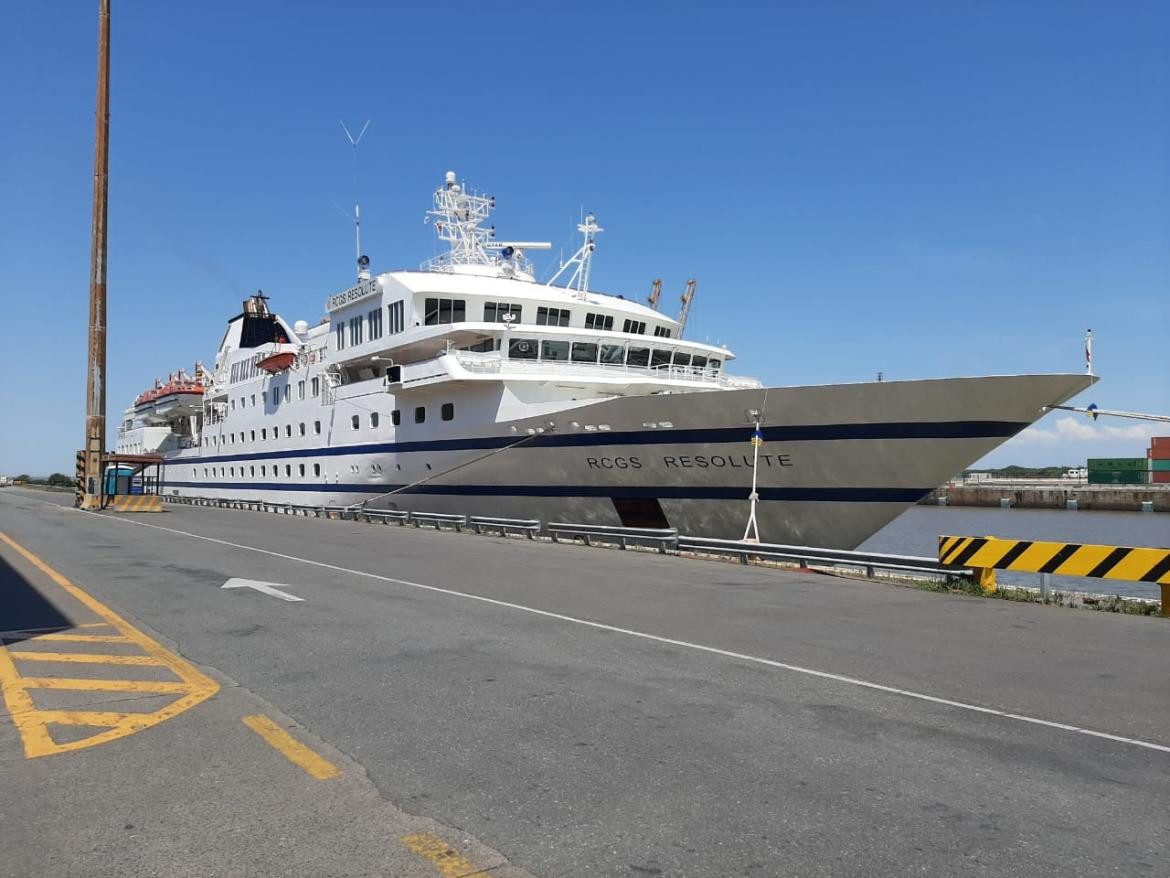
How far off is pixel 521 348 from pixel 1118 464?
71855 mm

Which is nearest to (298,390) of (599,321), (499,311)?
(499,311)

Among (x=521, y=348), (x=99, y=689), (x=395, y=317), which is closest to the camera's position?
(x=99, y=689)

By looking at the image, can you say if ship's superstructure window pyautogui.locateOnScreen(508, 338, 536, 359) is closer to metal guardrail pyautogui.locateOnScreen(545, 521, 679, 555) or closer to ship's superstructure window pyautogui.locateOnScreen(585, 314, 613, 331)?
ship's superstructure window pyautogui.locateOnScreen(585, 314, 613, 331)

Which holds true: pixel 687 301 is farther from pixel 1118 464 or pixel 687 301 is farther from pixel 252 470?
pixel 1118 464

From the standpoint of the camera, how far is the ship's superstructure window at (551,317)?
25375mm

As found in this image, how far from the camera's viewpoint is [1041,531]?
40406mm

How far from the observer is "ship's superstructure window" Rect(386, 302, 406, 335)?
26348 mm

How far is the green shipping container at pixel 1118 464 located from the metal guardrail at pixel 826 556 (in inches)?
2834

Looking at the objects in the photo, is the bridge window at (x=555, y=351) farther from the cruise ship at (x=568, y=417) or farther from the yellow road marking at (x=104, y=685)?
the yellow road marking at (x=104, y=685)

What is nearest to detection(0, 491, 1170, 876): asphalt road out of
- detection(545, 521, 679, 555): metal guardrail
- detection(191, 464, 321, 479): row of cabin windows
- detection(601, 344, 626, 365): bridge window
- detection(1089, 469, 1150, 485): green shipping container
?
detection(545, 521, 679, 555): metal guardrail

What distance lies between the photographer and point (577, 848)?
3.54 meters

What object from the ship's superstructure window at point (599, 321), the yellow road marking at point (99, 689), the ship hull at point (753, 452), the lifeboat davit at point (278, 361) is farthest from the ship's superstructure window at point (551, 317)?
the yellow road marking at point (99, 689)

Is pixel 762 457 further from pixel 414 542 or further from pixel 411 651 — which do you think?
pixel 411 651

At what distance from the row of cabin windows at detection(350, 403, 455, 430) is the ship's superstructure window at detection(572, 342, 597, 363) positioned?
12.2 ft
